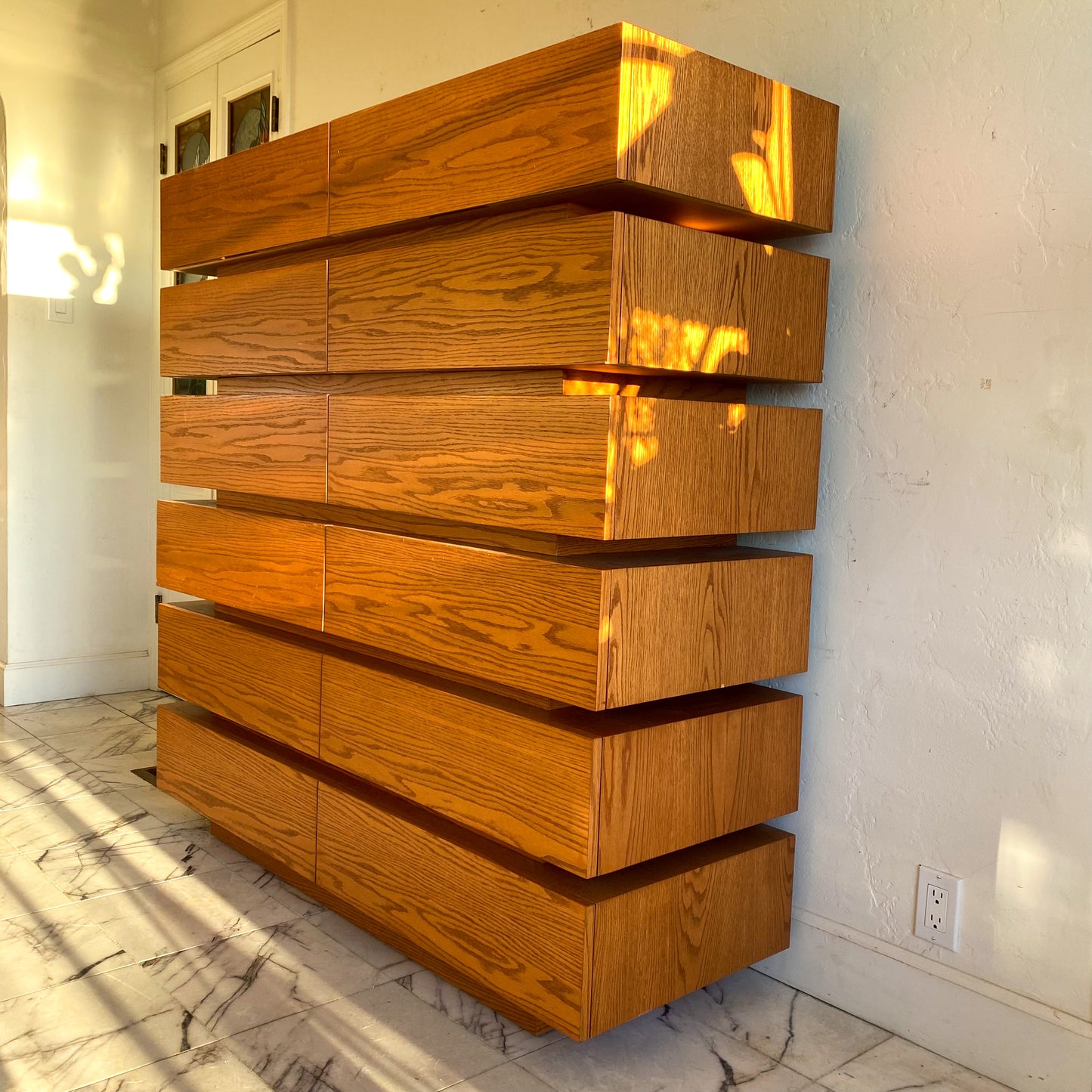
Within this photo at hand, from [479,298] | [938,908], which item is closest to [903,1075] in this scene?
[938,908]

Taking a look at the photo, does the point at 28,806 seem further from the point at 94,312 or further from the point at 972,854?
the point at 972,854

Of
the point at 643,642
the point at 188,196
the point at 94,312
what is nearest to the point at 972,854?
the point at 643,642

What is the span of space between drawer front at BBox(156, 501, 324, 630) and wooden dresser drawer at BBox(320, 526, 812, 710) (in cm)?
19

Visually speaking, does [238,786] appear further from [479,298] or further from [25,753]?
[479,298]

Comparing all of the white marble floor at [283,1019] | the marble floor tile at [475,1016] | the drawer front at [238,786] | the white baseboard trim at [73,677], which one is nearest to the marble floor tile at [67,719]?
the white baseboard trim at [73,677]

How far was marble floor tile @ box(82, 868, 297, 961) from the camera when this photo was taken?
2064 millimetres

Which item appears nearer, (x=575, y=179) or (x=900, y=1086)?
(x=575, y=179)

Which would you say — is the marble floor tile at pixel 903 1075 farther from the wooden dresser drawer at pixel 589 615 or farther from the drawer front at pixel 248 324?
the drawer front at pixel 248 324

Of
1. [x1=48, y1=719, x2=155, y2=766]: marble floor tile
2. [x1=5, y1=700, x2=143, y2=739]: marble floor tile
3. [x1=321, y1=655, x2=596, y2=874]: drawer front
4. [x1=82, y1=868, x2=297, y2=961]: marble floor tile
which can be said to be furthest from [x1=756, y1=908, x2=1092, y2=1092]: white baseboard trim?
[x1=5, y1=700, x2=143, y2=739]: marble floor tile

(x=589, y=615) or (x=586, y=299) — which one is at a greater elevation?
(x=586, y=299)

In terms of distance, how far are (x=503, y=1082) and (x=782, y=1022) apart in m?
0.51

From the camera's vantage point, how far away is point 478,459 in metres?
1.71

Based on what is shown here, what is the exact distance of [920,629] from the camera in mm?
1756

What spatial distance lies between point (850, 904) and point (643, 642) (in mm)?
684
